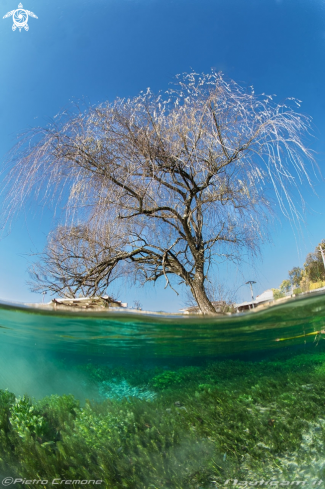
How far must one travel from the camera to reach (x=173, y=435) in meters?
1.78

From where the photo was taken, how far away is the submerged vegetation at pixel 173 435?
5.35 feet

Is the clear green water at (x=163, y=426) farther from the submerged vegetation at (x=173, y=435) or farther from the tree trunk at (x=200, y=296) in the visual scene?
the tree trunk at (x=200, y=296)

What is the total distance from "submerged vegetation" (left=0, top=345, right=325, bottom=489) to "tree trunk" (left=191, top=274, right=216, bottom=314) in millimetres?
2969

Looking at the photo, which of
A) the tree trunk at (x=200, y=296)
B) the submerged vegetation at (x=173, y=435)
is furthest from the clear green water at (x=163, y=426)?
the tree trunk at (x=200, y=296)

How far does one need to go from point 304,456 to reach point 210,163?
155 inches

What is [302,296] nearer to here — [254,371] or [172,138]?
[254,371]

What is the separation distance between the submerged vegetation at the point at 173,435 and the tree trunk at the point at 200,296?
2.97m

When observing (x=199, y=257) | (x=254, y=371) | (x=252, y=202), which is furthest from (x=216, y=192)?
(x=254, y=371)

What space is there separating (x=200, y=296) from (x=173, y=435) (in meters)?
3.76

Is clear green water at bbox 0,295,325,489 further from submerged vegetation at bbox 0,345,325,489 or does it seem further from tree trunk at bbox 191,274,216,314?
tree trunk at bbox 191,274,216,314

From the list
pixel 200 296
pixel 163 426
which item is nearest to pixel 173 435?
pixel 163 426

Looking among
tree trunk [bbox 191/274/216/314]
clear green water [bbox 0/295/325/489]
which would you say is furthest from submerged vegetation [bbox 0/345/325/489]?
tree trunk [bbox 191/274/216/314]

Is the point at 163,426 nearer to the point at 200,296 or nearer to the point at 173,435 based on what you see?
the point at 173,435

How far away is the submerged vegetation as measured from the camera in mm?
1631
